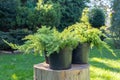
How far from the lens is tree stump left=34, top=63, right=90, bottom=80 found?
2662 mm

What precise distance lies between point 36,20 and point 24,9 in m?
0.52

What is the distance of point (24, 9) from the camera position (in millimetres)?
8039

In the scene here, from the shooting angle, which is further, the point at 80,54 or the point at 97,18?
the point at 97,18

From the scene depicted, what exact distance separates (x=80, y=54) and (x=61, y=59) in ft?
1.11

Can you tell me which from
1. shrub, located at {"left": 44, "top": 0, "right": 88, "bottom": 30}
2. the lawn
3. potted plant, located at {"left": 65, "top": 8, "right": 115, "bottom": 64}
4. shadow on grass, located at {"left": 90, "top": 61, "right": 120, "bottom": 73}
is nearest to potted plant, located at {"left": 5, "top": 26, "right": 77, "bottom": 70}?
potted plant, located at {"left": 65, "top": 8, "right": 115, "bottom": 64}

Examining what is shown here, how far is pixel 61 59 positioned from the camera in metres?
2.63

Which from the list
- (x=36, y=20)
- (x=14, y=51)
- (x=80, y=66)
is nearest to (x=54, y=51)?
(x=80, y=66)

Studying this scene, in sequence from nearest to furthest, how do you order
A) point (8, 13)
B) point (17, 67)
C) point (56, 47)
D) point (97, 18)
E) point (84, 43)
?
point (56, 47) → point (84, 43) → point (17, 67) → point (8, 13) → point (97, 18)

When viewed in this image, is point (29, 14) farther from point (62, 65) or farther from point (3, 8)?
point (62, 65)

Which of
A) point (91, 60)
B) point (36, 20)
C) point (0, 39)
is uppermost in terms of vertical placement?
point (36, 20)

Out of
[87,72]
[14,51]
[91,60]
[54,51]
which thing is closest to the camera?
[54,51]

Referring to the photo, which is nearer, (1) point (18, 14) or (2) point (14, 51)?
(2) point (14, 51)

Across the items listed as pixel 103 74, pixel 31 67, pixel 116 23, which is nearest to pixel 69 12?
pixel 116 23

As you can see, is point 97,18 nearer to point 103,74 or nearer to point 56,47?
point 103,74
